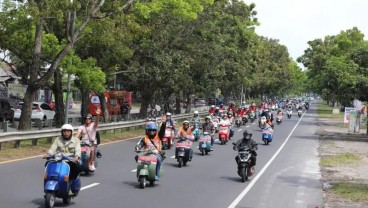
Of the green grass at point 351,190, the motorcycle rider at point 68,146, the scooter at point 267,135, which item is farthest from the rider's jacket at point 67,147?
the scooter at point 267,135

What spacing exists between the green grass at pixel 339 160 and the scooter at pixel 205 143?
458 centimetres

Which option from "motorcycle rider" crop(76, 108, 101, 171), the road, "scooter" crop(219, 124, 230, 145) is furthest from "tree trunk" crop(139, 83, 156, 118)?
"motorcycle rider" crop(76, 108, 101, 171)

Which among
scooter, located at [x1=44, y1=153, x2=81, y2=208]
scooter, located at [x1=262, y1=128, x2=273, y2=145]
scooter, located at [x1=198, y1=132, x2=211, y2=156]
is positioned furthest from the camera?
scooter, located at [x1=262, y1=128, x2=273, y2=145]

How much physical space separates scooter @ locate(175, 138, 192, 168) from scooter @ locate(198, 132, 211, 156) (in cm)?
417

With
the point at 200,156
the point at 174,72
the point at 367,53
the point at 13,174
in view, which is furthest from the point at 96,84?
the point at 367,53

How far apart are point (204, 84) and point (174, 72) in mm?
13475

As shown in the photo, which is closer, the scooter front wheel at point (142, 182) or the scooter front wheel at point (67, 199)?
the scooter front wheel at point (67, 199)

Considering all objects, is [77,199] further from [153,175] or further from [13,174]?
[13,174]

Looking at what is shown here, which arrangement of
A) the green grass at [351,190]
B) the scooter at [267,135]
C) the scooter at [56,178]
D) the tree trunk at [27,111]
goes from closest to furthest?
the scooter at [56,178] < the green grass at [351,190] < the tree trunk at [27,111] < the scooter at [267,135]

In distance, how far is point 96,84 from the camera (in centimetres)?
2630

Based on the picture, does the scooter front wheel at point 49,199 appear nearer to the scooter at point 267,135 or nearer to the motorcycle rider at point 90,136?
the motorcycle rider at point 90,136

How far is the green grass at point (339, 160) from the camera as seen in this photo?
858 inches

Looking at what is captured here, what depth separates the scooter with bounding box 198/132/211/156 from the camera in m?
22.8

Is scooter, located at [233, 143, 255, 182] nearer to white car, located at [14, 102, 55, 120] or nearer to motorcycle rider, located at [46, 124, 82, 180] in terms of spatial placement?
motorcycle rider, located at [46, 124, 82, 180]
